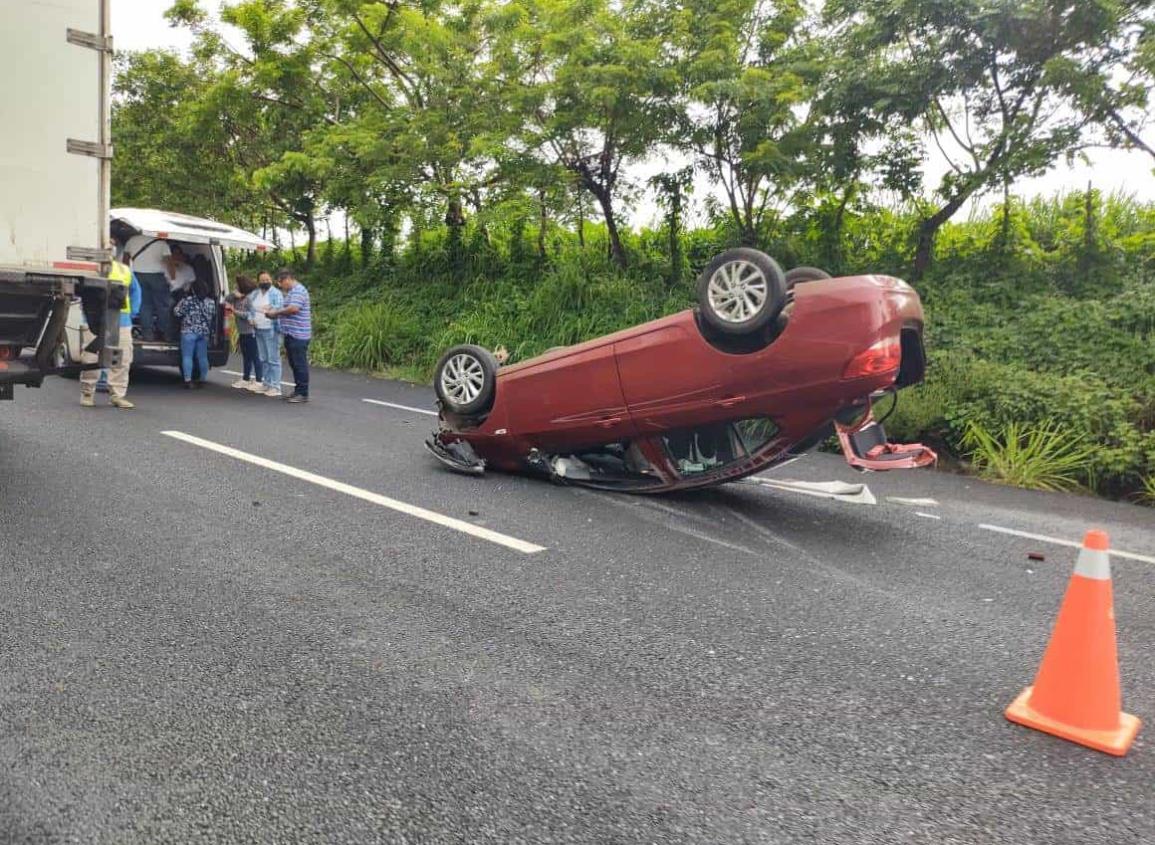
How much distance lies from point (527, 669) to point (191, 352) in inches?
367

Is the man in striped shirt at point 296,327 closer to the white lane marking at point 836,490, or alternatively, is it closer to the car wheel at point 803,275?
the white lane marking at point 836,490

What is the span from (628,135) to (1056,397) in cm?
726

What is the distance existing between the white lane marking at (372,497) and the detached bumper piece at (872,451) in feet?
6.55

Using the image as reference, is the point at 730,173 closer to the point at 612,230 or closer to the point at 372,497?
the point at 612,230

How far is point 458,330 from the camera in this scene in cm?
1394

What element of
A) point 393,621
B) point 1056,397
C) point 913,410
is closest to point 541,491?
point 393,621

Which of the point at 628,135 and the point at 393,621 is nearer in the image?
the point at 393,621

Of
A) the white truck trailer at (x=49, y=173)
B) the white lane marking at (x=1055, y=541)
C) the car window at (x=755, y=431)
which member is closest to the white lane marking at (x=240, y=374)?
the white truck trailer at (x=49, y=173)

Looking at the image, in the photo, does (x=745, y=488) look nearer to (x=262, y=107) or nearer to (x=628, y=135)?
(x=628, y=135)

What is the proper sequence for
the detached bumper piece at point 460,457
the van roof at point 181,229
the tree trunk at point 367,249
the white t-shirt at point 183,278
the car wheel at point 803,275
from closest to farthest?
the car wheel at point 803,275
the detached bumper piece at point 460,457
the van roof at point 181,229
the white t-shirt at point 183,278
the tree trunk at point 367,249

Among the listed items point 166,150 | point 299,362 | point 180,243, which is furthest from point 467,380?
point 166,150

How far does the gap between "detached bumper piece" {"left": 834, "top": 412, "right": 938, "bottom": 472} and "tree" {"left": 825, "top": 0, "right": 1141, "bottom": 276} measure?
6270 millimetres

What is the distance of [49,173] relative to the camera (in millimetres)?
5121

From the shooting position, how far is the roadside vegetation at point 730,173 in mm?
8570
